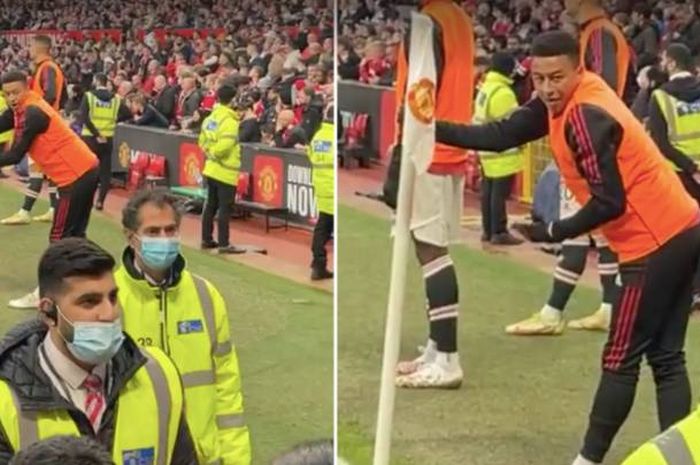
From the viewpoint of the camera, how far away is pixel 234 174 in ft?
7.97

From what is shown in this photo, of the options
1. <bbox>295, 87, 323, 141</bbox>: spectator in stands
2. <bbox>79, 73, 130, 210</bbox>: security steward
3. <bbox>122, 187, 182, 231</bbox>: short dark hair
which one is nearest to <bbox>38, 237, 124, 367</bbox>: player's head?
<bbox>122, 187, 182, 231</bbox>: short dark hair

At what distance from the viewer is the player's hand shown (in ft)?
6.91

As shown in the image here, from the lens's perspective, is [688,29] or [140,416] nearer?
[140,416]

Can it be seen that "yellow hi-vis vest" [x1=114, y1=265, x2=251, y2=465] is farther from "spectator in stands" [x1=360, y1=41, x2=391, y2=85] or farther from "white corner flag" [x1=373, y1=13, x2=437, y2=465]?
"spectator in stands" [x1=360, y1=41, x2=391, y2=85]

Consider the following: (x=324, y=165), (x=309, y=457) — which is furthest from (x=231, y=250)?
(x=309, y=457)

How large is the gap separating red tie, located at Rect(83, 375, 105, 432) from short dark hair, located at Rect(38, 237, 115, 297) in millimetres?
→ 153

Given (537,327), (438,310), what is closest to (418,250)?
(438,310)

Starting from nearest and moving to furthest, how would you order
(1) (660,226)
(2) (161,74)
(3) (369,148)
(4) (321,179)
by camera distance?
(1) (660,226)
(3) (369,148)
(4) (321,179)
(2) (161,74)

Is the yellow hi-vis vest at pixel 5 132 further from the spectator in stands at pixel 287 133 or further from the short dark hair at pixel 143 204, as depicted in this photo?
the spectator in stands at pixel 287 133

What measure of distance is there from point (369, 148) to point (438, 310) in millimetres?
305

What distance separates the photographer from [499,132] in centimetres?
212

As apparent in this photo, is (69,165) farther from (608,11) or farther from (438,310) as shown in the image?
(608,11)

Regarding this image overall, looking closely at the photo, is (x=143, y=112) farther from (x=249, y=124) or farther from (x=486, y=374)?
(x=486, y=374)

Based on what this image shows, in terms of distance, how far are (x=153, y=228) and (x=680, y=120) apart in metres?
0.96
